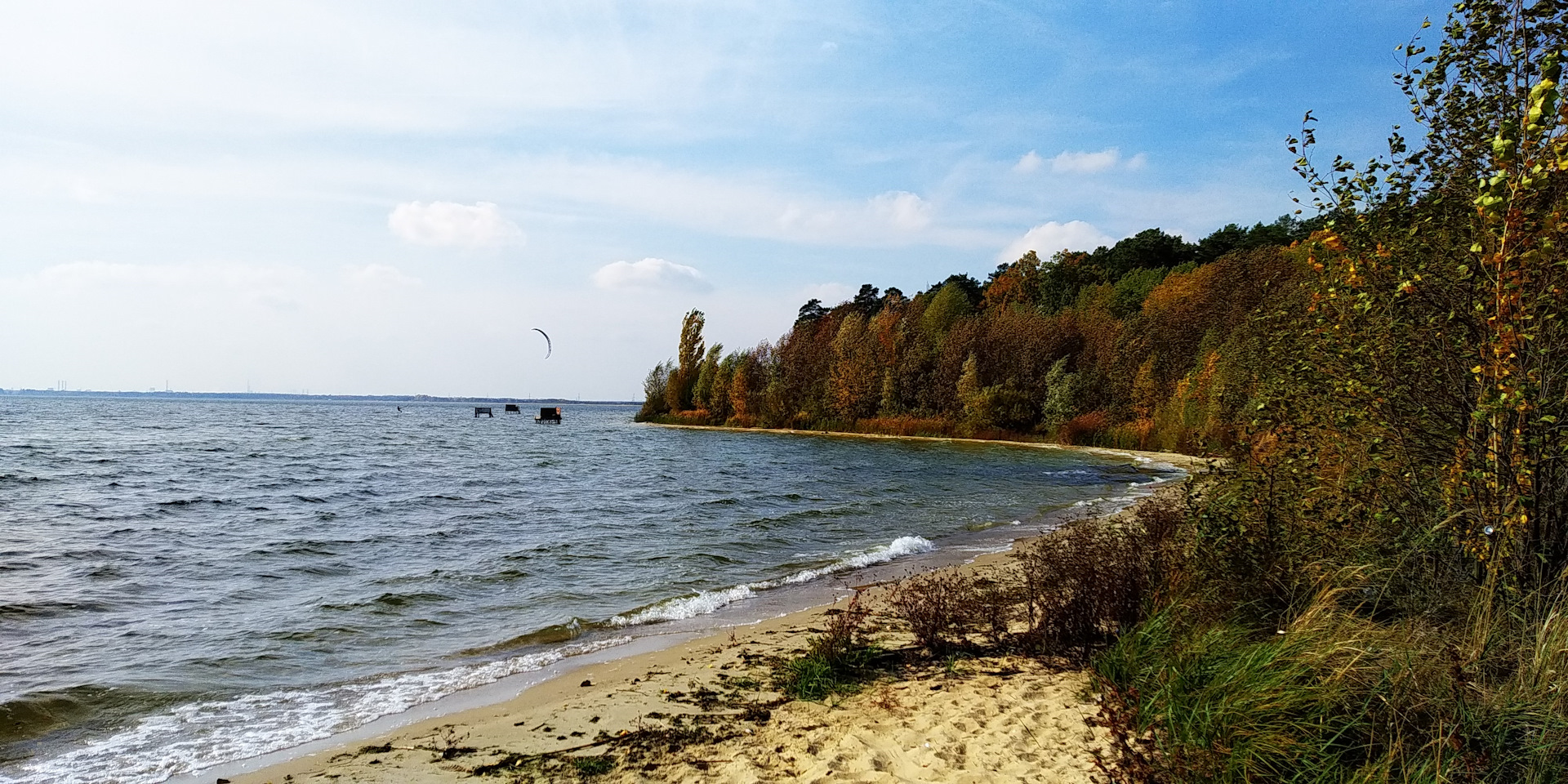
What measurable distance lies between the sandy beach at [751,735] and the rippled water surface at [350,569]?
1.19 metres

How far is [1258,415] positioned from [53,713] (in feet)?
34.7

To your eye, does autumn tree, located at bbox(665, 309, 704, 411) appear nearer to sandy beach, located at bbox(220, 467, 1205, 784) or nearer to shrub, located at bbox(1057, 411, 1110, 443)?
shrub, located at bbox(1057, 411, 1110, 443)

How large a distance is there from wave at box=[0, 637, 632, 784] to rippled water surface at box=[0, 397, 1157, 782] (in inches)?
1.0

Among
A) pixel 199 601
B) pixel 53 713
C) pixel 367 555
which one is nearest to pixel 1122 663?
pixel 53 713

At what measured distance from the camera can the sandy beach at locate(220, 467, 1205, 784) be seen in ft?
16.8

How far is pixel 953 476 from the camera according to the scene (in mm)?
31766

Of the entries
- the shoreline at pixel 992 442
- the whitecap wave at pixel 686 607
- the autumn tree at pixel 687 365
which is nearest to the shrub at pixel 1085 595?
the whitecap wave at pixel 686 607

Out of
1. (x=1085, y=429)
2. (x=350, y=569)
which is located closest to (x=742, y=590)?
(x=350, y=569)

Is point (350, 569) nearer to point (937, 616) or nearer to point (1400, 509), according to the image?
point (937, 616)

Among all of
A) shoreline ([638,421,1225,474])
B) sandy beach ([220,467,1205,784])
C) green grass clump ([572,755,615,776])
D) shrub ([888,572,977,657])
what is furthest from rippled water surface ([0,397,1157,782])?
shoreline ([638,421,1225,474])

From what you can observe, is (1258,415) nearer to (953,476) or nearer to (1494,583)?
(1494,583)

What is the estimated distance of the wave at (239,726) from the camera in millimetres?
6105

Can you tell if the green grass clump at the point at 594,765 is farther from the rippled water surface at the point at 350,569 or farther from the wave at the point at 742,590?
the wave at the point at 742,590

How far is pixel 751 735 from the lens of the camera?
5867mm
